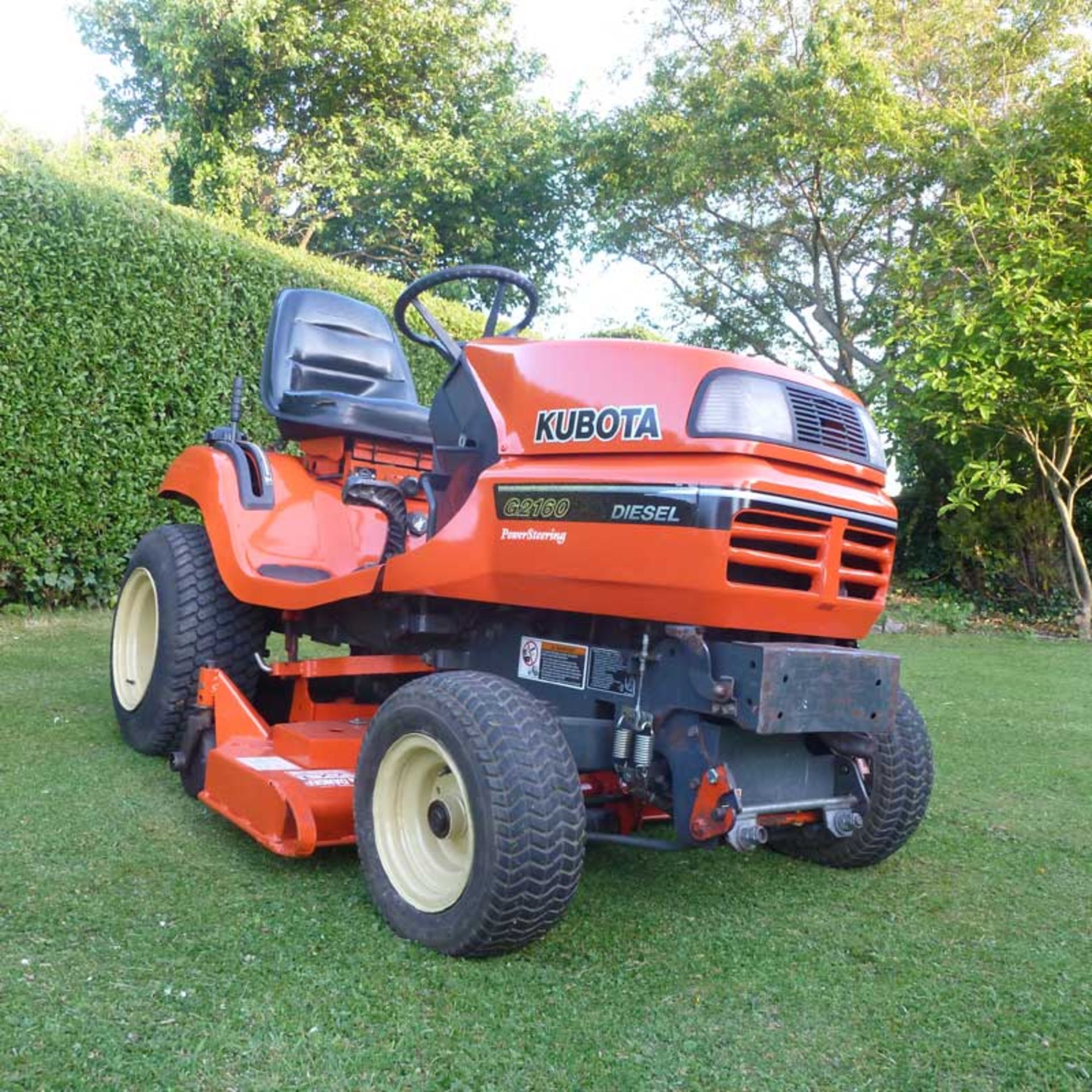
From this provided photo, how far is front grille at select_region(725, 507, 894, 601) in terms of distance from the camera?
221 centimetres

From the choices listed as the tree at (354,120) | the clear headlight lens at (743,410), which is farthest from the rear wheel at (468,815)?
the tree at (354,120)

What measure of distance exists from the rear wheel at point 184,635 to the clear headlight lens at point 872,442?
2236 mm

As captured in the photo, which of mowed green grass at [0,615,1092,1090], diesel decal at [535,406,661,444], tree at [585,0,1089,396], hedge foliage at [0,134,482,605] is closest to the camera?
mowed green grass at [0,615,1092,1090]

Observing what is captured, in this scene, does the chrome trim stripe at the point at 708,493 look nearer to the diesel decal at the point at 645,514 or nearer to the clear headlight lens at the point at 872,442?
the diesel decal at the point at 645,514

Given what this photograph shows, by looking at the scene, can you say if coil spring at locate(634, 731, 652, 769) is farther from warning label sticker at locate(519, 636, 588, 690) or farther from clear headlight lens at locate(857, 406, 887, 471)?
clear headlight lens at locate(857, 406, 887, 471)

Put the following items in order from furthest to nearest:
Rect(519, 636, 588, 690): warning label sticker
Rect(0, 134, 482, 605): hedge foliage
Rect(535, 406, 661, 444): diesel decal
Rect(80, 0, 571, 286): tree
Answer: Rect(80, 0, 571, 286): tree → Rect(0, 134, 482, 605): hedge foliage → Rect(519, 636, 588, 690): warning label sticker → Rect(535, 406, 661, 444): diesel decal

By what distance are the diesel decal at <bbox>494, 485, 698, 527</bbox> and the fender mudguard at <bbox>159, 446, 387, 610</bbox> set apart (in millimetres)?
955

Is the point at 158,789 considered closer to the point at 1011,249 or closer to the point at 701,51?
the point at 1011,249

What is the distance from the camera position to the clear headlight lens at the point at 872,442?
102 inches

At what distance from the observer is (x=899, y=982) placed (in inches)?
89.6

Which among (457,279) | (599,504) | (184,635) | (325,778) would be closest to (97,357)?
(184,635)

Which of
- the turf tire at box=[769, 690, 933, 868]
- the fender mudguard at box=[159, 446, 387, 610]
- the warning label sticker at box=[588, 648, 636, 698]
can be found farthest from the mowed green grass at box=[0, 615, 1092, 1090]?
the fender mudguard at box=[159, 446, 387, 610]

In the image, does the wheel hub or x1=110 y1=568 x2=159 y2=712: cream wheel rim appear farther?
x1=110 y1=568 x2=159 y2=712: cream wheel rim

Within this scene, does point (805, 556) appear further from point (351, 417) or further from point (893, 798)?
point (351, 417)
